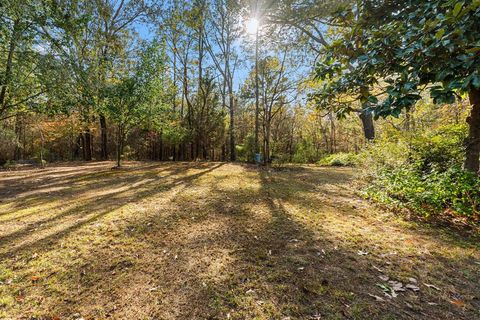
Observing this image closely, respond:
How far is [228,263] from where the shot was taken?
87.0 inches

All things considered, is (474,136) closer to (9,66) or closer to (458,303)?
(458,303)

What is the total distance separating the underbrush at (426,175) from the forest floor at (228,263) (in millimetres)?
404

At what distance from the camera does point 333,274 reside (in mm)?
2033

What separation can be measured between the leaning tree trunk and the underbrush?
190 mm

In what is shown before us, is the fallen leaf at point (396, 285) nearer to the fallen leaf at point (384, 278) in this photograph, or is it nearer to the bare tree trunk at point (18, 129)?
the fallen leaf at point (384, 278)

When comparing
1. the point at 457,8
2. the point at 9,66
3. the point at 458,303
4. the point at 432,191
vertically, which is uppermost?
the point at 9,66

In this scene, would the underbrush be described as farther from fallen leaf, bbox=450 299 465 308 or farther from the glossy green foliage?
the glossy green foliage

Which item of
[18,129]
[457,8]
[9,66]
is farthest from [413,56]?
[18,129]

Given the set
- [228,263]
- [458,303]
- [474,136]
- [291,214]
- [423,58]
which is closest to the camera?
[423,58]

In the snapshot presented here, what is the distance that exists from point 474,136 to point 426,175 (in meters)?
0.84

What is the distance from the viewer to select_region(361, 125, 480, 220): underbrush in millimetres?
3031

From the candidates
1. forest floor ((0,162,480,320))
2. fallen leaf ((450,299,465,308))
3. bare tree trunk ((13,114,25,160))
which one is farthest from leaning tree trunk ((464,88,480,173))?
bare tree trunk ((13,114,25,160))

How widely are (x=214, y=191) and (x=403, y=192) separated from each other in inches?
146

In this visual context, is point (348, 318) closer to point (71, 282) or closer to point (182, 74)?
point (71, 282)
